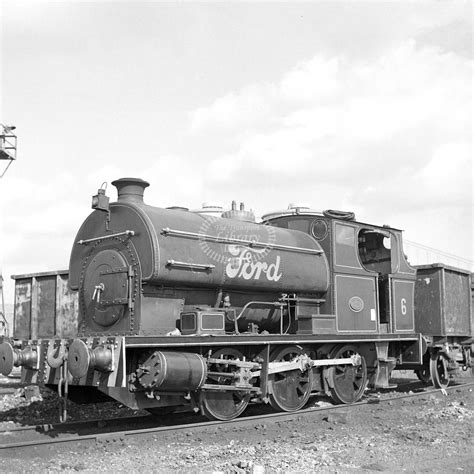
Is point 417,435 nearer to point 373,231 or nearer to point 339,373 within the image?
point 339,373

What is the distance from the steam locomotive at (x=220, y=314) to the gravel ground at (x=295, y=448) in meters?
0.70

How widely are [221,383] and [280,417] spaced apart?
1116mm

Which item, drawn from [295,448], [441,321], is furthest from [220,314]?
[441,321]

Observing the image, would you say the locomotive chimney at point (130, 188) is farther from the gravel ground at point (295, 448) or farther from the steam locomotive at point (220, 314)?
the gravel ground at point (295, 448)

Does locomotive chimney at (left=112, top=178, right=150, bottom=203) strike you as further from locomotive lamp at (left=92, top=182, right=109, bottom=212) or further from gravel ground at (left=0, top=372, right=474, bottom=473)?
gravel ground at (left=0, top=372, right=474, bottom=473)

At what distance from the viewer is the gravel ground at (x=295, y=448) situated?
6652mm

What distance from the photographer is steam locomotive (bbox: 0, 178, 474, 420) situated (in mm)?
8258

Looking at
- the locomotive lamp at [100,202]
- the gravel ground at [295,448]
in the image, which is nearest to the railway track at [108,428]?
the gravel ground at [295,448]

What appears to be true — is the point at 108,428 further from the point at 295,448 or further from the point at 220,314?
the point at 295,448

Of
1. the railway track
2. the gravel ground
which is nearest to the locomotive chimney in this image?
the railway track

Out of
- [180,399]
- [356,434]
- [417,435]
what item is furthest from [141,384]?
[417,435]

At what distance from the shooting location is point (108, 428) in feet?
29.2

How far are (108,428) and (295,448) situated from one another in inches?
113

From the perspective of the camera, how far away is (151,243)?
8.59 m
